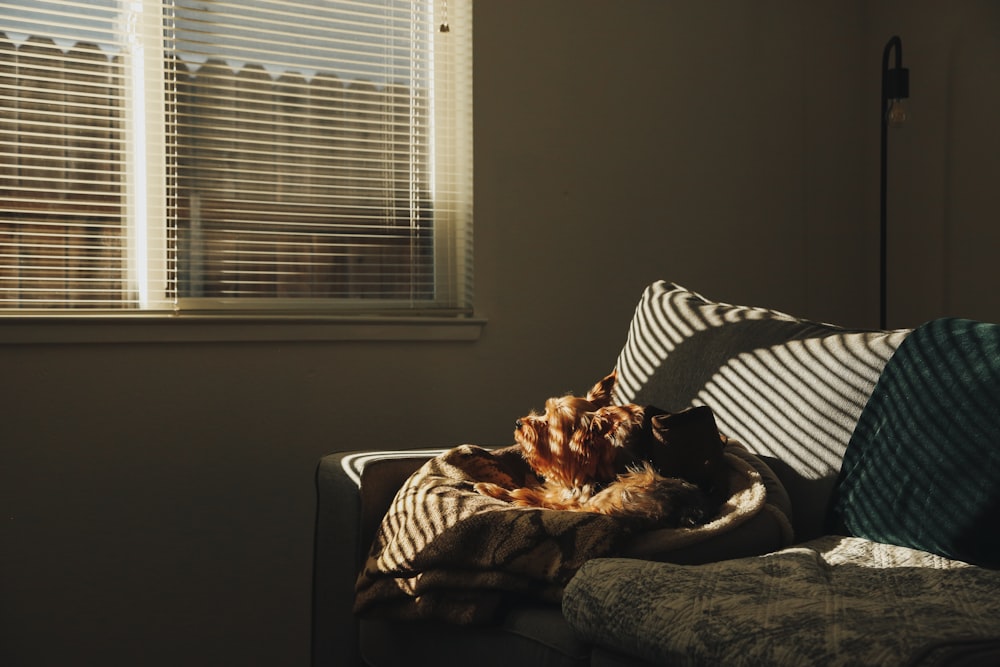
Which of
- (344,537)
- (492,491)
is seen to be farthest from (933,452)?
(344,537)

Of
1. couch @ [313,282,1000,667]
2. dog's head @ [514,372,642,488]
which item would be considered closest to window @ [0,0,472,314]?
couch @ [313,282,1000,667]

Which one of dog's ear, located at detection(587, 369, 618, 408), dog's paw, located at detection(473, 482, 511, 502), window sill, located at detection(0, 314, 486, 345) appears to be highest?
window sill, located at detection(0, 314, 486, 345)

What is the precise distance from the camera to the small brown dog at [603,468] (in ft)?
4.78

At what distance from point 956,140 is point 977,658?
216 centimetres

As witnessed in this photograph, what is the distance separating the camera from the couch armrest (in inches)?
67.4

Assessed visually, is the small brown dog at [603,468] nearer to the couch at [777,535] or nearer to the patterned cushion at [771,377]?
the couch at [777,535]

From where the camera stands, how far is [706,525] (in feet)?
4.79

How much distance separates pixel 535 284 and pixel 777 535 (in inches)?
51.1

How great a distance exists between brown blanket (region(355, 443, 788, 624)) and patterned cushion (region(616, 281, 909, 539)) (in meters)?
0.14

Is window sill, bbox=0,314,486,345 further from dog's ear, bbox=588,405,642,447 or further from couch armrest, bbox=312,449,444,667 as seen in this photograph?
dog's ear, bbox=588,405,642,447

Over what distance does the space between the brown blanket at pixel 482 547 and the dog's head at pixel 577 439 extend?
0.13 metres

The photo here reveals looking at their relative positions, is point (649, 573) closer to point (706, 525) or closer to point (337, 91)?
point (706, 525)

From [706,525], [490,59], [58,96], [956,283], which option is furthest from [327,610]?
[956,283]

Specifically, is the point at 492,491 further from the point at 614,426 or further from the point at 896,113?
the point at 896,113
